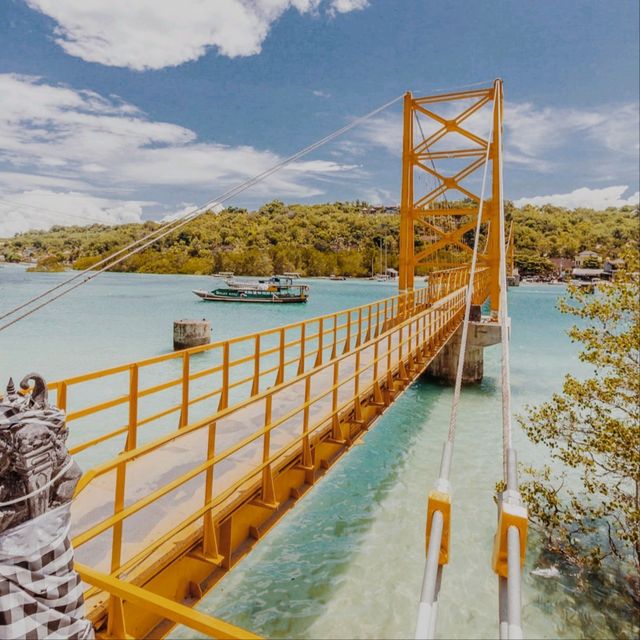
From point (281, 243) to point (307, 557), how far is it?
116235mm

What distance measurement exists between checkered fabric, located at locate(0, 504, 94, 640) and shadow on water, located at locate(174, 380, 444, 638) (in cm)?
483

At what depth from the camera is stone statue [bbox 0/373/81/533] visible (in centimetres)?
173

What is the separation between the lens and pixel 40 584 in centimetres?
174

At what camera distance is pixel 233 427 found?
585 cm

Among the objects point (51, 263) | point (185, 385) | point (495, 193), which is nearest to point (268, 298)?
point (495, 193)

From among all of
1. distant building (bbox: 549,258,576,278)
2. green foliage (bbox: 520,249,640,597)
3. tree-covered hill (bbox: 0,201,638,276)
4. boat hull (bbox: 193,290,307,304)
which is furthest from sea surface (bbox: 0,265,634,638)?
distant building (bbox: 549,258,576,278)

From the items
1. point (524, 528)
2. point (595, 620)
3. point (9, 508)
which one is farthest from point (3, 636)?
point (595, 620)

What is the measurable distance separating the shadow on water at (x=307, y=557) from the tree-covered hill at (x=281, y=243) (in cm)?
10076

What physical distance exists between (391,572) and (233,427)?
3.49m

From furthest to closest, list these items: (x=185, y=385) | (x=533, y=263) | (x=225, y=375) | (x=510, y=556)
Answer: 1. (x=533, y=263)
2. (x=225, y=375)
3. (x=185, y=385)
4. (x=510, y=556)

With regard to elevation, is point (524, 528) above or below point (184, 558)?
above

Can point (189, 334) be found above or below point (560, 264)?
below

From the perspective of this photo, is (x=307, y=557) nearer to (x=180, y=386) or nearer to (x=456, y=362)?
(x=180, y=386)

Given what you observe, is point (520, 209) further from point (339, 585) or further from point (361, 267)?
point (339, 585)
